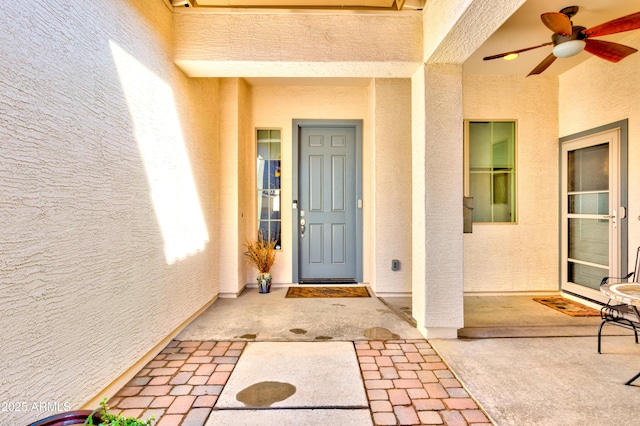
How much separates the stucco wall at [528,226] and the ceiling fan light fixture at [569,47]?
1.65 m

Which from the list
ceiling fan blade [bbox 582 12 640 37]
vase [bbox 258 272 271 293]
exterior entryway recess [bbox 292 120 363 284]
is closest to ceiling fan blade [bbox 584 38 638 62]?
ceiling fan blade [bbox 582 12 640 37]

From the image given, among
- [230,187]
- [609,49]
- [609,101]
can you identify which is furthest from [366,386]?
[609,101]

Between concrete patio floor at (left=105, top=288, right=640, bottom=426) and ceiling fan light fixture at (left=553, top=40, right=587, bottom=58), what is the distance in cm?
237

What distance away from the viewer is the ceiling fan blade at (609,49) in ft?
8.35

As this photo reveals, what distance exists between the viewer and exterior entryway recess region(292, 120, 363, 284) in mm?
4766

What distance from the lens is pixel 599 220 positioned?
3.70 metres

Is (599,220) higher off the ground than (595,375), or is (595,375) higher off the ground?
(599,220)

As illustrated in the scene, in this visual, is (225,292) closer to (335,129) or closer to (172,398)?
(172,398)

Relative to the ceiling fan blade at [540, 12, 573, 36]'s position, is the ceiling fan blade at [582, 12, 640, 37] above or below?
below

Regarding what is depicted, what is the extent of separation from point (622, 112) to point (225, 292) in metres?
4.78

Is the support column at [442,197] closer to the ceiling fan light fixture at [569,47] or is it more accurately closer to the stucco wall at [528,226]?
the ceiling fan light fixture at [569,47]

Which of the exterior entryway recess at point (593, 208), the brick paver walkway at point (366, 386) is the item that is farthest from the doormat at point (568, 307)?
the brick paver walkway at point (366, 386)

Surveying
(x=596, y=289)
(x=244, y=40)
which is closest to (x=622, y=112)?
(x=596, y=289)

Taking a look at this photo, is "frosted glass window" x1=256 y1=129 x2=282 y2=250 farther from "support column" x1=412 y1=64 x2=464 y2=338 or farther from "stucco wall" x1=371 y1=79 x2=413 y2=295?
"support column" x1=412 y1=64 x2=464 y2=338
